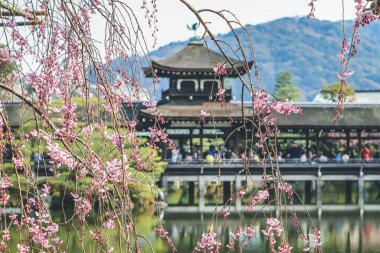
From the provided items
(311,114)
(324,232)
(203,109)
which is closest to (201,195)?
(203,109)

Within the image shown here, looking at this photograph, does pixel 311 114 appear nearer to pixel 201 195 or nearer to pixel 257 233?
pixel 201 195

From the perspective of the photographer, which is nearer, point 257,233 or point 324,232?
point 324,232

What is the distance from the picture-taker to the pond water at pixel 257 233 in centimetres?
1575

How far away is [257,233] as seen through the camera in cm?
1883

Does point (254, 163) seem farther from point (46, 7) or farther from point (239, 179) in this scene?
point (46, 7)

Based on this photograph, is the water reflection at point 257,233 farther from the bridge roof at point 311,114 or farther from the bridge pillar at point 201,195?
the bridge roof at point 311,114

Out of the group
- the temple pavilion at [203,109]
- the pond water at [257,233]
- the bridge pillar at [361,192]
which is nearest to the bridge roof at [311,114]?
the temple pavilion at [203,109]

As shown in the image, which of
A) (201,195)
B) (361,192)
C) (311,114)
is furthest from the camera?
(311,114)

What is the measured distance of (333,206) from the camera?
2464 cm

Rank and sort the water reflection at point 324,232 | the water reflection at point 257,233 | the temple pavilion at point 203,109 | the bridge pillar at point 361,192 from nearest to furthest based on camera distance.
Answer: the water reflection at point 257,233 < the water reflection at point 324,232 < the bridge pillar at point 361,192 < the temple pavilion at point 203,109

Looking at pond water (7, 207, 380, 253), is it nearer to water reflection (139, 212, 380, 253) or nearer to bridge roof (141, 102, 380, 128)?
water reflection (139, 212, 380, 253)

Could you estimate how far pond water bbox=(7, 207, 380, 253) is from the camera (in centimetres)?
1575

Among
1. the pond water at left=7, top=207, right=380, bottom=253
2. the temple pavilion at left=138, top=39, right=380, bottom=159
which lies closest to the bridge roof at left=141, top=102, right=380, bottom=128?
the temple pavilion at left=138, top=39, right=380, bottom=159

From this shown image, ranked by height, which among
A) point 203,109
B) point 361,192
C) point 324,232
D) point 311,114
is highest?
point 203,109
